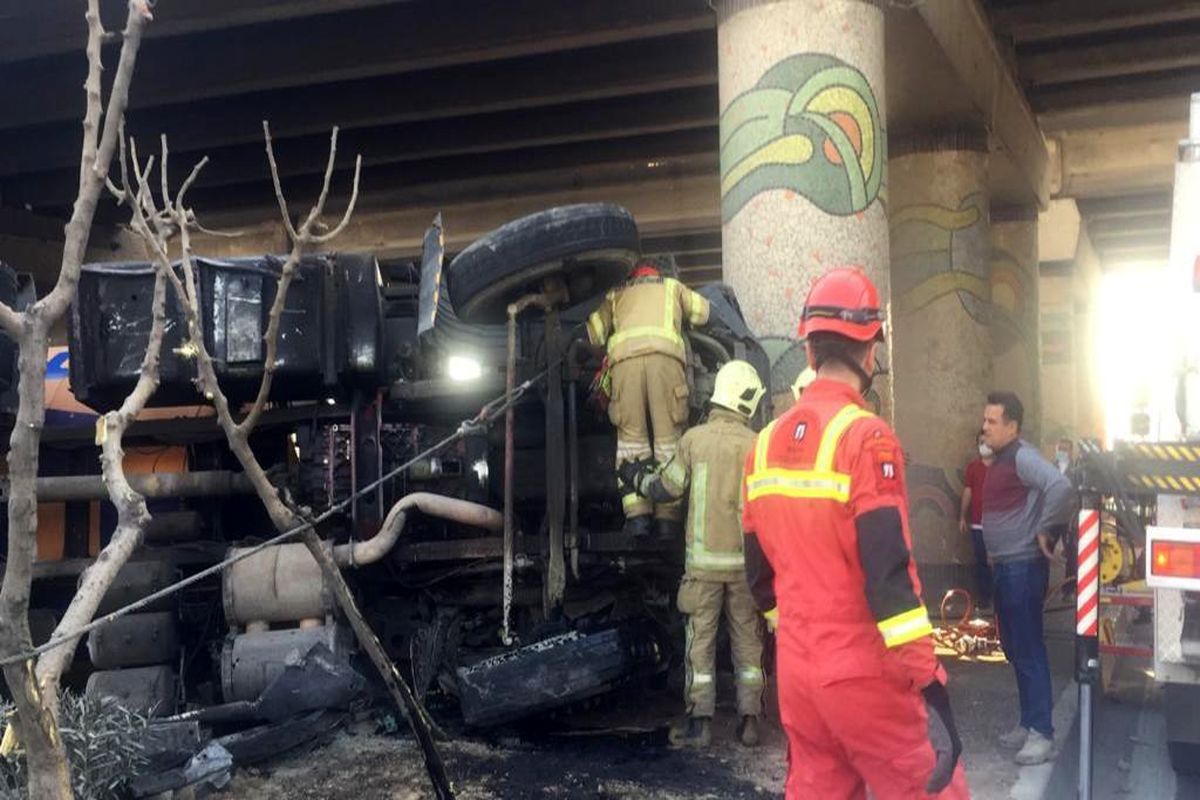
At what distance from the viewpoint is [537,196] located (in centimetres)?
1609

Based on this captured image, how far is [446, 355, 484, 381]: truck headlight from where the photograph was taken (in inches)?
268

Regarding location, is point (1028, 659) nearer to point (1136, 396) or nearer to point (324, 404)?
point (1136, 396)

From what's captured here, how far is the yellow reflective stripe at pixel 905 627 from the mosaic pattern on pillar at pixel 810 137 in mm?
4496

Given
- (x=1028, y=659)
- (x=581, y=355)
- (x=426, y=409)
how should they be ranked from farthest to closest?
1. (x=426, y=409)
2. (x=581, y=355)
3. (x=1028, y=659)

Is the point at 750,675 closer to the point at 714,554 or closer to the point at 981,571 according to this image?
the point at 714,554

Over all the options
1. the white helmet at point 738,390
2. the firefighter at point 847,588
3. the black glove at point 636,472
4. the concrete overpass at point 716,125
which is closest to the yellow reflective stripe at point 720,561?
the black glove at point 636,472

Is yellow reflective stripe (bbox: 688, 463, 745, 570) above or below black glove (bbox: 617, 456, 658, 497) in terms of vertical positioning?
below

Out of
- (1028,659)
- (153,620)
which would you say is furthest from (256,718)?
(1028,659)

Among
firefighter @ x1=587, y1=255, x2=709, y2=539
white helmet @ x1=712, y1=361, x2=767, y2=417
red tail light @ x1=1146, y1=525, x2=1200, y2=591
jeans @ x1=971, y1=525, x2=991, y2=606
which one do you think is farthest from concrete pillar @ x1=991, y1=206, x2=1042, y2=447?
red tail light @ x1=1146, y1=525, x2=1200, y2=591

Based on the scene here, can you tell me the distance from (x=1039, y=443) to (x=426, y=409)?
32.3 ft

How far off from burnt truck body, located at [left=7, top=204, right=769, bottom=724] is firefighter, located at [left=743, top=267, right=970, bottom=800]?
276 cm

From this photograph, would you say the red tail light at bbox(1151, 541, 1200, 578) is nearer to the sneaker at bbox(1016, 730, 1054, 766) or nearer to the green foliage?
the sneaker at bbox(1016, 730, 1054, 766)

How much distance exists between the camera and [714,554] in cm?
590

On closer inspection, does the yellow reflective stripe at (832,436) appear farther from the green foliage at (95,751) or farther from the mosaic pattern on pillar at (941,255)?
the mosaic pattern on pillar at (941,255)
